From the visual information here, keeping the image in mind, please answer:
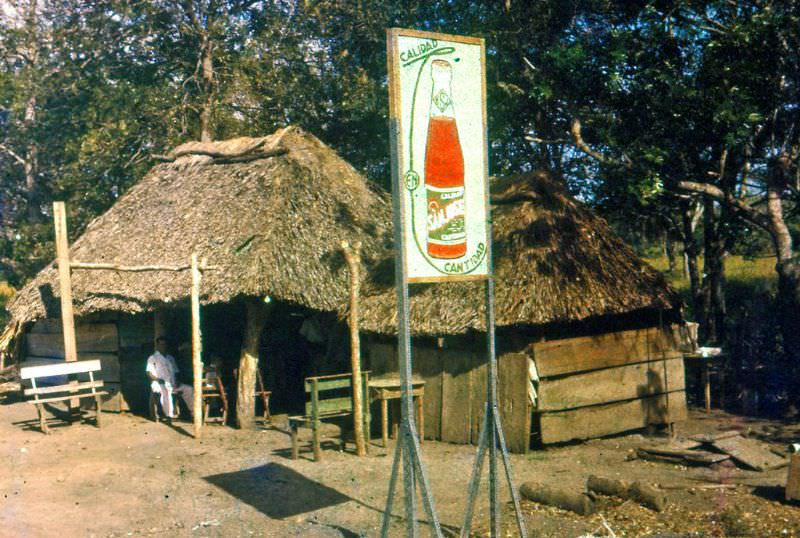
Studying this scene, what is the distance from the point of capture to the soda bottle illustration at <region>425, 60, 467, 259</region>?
6.19 meters

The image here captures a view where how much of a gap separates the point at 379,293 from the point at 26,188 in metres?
14.6

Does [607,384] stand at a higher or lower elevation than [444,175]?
lower

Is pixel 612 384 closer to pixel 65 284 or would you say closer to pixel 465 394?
pixel 465 394

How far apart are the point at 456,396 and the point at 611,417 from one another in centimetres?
225

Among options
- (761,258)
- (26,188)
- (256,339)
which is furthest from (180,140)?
(761,258)

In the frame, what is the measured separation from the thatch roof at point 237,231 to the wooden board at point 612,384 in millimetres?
3829

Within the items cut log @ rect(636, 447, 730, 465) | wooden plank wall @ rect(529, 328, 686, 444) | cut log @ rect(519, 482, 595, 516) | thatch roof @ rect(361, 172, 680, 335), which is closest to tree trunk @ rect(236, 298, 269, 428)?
thatch roof @ rect(361, 172, 680, 335)

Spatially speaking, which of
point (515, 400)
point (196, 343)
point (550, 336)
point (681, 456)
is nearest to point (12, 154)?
point (196, 343)

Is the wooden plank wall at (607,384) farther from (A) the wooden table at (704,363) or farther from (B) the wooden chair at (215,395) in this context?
A: (B) the wooden chair at (215,395)

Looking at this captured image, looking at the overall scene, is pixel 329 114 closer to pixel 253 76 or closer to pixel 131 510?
pixel 253 76

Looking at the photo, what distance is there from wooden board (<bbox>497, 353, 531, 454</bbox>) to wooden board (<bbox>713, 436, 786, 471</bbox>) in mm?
2359

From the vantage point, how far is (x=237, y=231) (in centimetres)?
1304

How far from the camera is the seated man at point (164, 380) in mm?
13367

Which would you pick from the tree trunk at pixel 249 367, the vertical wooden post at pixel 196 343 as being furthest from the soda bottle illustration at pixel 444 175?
the tree trunk at pixel 249 367
